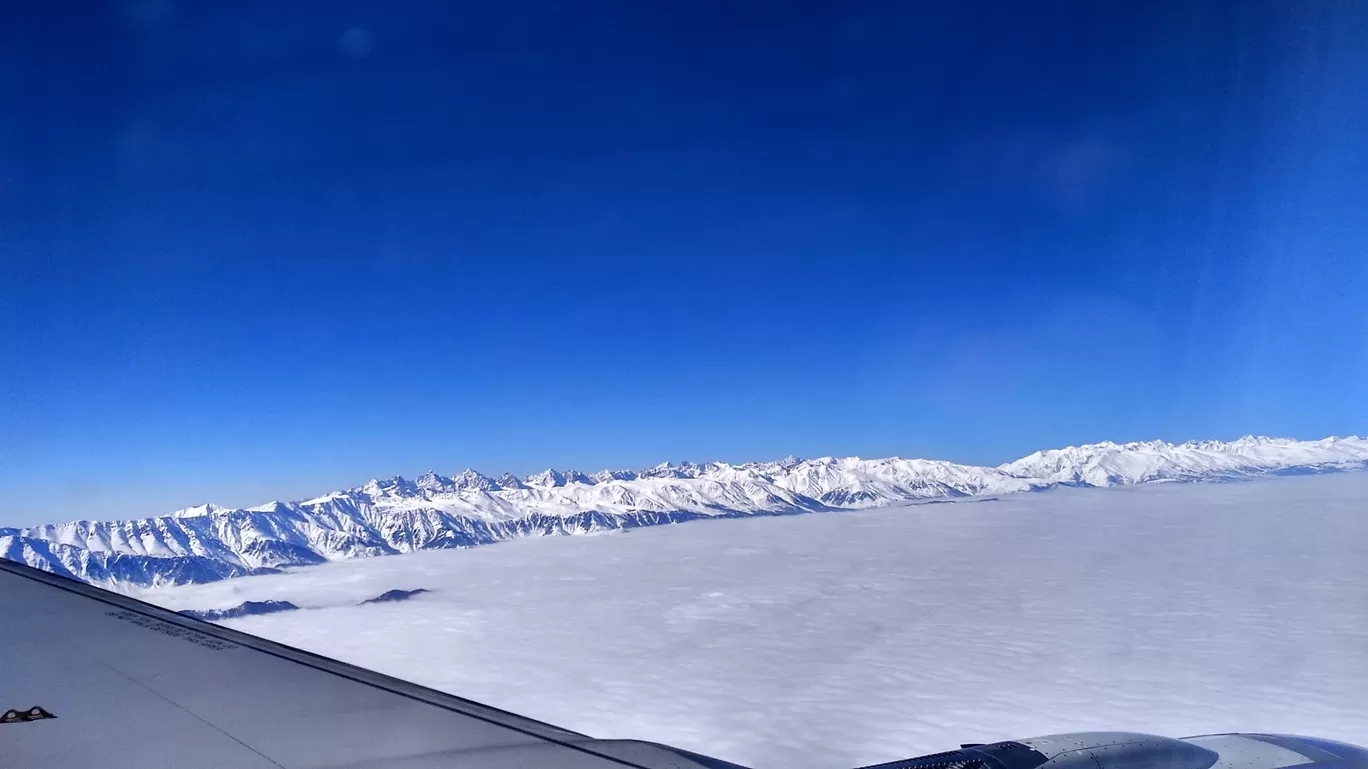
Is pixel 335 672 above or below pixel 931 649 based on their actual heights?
above

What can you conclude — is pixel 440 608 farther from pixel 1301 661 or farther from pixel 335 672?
pixel 335 672

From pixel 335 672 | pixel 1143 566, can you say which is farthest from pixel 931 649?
pixel 335 672

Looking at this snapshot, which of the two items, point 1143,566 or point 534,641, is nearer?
point 534,641

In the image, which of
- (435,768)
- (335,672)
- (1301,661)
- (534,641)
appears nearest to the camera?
(435,768)

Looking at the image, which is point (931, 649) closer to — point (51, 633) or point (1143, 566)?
point (1143, 566)

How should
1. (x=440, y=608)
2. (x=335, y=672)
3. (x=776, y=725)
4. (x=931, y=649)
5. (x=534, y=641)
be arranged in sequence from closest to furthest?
(x=335, y=672)
(x=776, y=725)
(x=931, y=649)
(x=534, y=641)
(x=440, y=608)

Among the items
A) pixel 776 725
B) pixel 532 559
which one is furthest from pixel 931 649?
pixel 532 559
